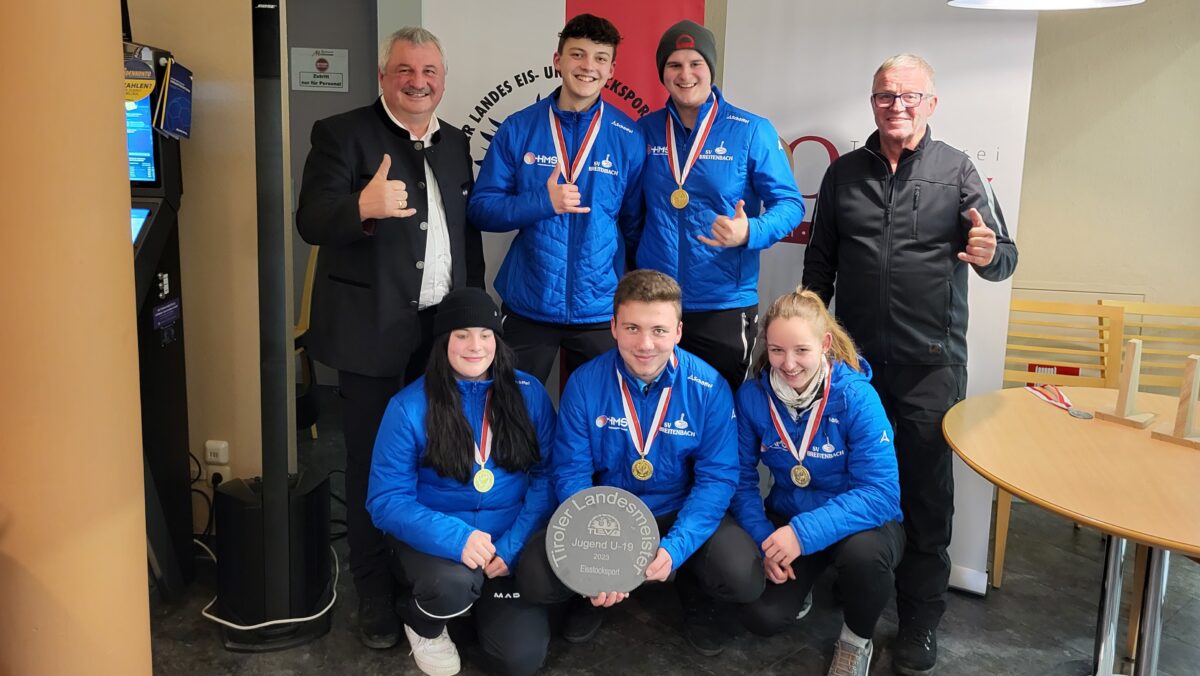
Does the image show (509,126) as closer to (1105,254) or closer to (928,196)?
(928,196)

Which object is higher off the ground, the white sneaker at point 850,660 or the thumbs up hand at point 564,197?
the thumbs up hand at point 564,197

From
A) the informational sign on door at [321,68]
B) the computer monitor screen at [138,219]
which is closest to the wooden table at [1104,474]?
the computer monitor screen at [138,219]

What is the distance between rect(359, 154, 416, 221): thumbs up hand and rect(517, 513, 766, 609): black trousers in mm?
965

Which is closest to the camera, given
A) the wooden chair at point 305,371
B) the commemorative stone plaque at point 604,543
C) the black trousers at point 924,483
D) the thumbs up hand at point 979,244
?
the commemorative stone plaque at point 604,543

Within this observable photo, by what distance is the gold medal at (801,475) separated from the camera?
2.49 m

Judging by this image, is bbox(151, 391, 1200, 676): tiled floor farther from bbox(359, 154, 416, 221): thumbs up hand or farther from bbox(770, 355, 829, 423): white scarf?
bbox(359, 154, 416, 221): thumbs up hand

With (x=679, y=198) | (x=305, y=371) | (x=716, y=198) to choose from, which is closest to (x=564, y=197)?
(x=679, y=198)

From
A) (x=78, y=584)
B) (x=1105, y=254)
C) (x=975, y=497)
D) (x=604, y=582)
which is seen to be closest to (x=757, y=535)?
(x=604, y=582)

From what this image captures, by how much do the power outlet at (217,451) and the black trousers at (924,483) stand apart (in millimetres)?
2245

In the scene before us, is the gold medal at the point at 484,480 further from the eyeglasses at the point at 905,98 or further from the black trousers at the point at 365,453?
the eyeglasses at the point at 905,98

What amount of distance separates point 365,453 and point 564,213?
933 millimetres

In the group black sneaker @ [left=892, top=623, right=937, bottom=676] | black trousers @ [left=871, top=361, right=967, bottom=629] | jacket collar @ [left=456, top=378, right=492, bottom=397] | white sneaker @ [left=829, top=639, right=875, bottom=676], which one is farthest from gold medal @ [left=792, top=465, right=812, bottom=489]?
jacket collar @ [left=456, top=378, right=492, bottom=397]

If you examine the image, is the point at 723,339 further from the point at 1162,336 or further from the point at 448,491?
the point at 1162,336

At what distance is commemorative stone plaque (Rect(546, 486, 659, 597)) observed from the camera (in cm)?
230
